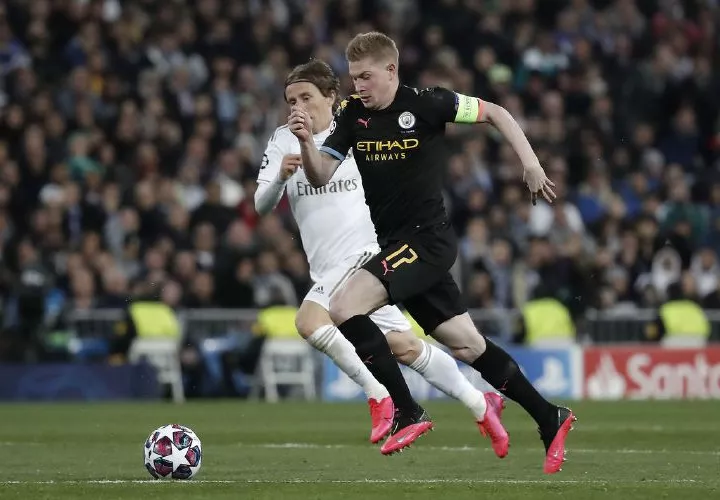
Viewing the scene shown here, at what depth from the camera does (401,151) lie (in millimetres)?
9031

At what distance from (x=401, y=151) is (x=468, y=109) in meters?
0.44

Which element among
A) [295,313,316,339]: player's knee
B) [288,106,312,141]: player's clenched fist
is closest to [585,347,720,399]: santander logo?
[295,313,316,339]: player's knee

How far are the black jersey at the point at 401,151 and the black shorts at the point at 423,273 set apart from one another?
97 mm

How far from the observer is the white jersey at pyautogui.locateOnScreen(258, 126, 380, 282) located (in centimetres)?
1062

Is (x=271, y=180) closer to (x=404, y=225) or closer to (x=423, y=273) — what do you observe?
(x=404, y=225)

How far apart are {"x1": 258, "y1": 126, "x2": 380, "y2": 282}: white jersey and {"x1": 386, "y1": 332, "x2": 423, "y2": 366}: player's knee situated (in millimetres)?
590

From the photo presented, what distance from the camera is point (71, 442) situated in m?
12.4

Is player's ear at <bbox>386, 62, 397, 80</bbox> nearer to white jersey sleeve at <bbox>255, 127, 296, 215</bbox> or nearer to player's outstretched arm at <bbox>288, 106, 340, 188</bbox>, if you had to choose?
player's outstretched arm at <bbox>288, 106, 340, 188</bbox>

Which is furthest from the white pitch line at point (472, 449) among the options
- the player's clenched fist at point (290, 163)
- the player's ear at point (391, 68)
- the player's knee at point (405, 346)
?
the player's ear at point (391, 68)

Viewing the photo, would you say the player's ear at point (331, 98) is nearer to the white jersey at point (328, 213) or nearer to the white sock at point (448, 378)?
the white jersey at point (328, 213)

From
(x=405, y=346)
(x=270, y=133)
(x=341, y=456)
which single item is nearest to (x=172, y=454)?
(x=405, y=346)

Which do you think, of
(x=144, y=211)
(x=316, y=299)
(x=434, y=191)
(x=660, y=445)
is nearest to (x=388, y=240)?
(x=434, y=191)

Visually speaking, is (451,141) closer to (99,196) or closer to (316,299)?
(99,196)

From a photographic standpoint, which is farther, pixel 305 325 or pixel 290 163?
pixel 305 325
